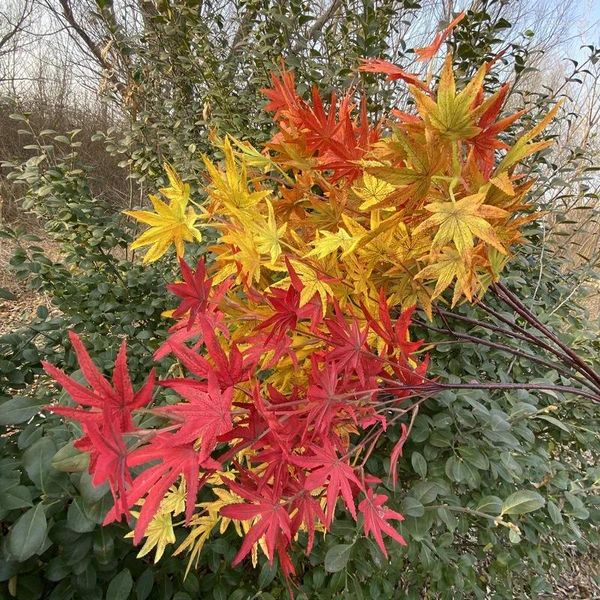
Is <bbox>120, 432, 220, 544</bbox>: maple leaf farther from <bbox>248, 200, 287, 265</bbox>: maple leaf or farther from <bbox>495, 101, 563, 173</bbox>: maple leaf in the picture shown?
<bbox>495, 101, 563, 173</bbox>: maple leaf

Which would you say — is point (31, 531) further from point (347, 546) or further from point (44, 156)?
point (44, 156)

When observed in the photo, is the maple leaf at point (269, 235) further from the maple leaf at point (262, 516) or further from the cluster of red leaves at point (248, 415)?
the maple leaf at point (262, 516)

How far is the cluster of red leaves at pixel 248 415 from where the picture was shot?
1.09ft

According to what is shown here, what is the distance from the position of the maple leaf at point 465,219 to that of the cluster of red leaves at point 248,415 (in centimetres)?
13

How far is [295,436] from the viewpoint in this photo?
47 centimetres

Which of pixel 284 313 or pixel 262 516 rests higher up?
pixel 284 313

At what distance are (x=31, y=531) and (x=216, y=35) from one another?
1727 mm

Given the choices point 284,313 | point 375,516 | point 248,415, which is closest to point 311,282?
point 284,313

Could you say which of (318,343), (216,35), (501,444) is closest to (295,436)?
(318,343)

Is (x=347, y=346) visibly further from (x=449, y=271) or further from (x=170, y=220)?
(x=170, y=220)

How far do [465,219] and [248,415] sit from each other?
28cm

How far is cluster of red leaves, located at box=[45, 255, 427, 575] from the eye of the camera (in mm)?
333

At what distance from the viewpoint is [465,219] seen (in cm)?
34

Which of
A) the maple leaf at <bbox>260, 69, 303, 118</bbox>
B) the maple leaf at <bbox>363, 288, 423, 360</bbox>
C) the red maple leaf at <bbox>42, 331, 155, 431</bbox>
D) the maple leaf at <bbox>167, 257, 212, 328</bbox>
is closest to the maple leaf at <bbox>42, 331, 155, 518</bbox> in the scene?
the red maple leaf at <bbox>42, 331, 155, 431</bbox>
